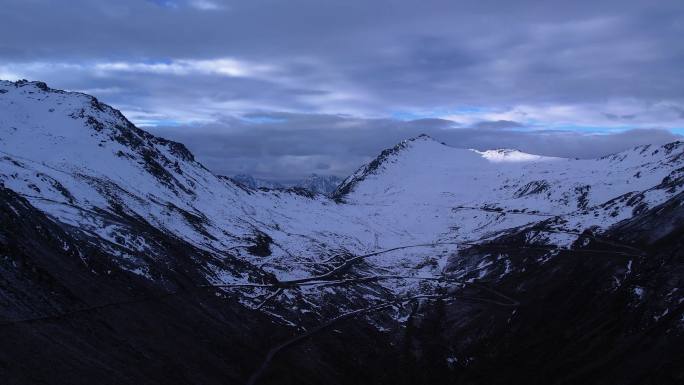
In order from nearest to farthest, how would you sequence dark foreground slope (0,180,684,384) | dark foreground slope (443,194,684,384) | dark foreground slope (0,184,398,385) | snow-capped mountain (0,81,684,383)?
1. dark foreground slope (0,184,398,385)
2. dark foreground slope (0,180,684,384)
3. snow-capped mountain (0,81,684,383)
4. dark foreground slope (443,194,684,384)

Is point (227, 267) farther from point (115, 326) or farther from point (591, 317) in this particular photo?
point (591, 317)

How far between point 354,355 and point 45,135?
13258 cm

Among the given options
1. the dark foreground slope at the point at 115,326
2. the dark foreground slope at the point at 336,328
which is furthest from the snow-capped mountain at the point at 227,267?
the dark foreground slope at the point at 336,328

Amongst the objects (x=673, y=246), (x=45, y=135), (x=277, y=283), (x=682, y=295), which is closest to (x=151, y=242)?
(x=277, y=283)

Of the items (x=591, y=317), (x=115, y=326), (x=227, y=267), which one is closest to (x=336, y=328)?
(x=227, y=267)

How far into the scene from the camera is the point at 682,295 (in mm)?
106500

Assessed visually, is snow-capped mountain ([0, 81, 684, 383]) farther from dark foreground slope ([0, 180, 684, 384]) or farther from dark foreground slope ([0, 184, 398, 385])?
dark foreground slope ([0, 180, 684, 384])

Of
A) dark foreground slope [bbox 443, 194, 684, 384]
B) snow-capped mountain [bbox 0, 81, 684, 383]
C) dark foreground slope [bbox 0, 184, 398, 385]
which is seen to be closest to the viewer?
dark foreground slope [bbox 0, 184, 398, 385]

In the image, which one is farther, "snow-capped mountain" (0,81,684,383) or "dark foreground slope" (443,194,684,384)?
"dark foreground slope" (443,194,684,384)

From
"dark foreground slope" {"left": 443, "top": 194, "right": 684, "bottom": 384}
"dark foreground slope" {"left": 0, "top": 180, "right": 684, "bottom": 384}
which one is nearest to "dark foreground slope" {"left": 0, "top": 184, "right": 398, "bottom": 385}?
"dark foreground slope" {"left": 0, "top": 180, "right": 684, "bottom": 384}

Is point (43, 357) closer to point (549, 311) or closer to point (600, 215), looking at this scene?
point (549, 311)

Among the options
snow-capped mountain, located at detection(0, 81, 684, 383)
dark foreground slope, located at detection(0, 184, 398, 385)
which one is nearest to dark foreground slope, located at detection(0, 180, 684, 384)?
dark foreground slope, located at detection(0, 184, 398, 385)

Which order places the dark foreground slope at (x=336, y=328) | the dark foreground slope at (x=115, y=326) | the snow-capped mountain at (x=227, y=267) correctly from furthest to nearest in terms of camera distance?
the snow-capped mountain at (x=227, y=267) < the dark foreground slope at (x=336, y=328) < the dark foreground slope at (x=115, y=326)

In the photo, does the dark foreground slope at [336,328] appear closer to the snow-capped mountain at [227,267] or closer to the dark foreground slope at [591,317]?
the dark foreground slope at [591,317]
